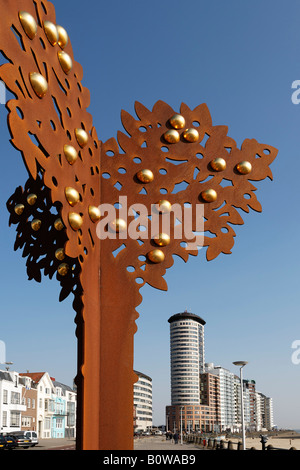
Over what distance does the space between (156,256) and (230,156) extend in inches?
81.9

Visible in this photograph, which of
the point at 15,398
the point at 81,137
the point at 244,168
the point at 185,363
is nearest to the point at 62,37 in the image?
the point at 81,137

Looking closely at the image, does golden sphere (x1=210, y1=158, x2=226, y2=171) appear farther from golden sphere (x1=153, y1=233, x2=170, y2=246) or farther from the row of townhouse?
the row of townhouse

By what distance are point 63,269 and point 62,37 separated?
10.3ft

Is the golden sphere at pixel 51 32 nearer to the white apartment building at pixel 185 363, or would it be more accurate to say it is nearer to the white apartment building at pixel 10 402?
the white apartment building at pixel 10 402

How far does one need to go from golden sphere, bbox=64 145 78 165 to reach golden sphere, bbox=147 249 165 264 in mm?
1752

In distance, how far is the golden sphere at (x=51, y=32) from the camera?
19.4 feet

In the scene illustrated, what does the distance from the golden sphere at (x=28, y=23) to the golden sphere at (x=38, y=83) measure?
44 cm

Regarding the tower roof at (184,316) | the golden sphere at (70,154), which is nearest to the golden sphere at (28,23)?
the golden sphere at (70,154)

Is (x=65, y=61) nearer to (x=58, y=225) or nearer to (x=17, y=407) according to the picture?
(x=58, y=225)

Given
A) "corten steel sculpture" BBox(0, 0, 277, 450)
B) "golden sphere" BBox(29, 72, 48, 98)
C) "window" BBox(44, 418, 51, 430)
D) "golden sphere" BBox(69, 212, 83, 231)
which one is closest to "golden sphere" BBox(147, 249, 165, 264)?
"corten steel sculpture" BBox(0, 0, 277, 450)

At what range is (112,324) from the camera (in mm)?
6707

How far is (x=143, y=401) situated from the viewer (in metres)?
130

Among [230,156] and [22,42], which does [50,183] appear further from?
[230,156]
